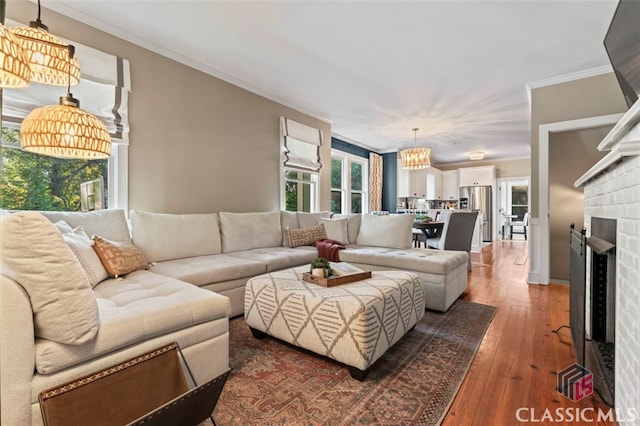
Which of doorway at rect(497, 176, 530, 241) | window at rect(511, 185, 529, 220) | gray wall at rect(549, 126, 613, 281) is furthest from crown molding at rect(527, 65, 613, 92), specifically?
window at rect(511, 185, 529, 220)

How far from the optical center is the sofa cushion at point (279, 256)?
3.13m

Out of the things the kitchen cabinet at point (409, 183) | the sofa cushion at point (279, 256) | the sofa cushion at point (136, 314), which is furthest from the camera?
the kitchen cabinet at point (409, 183)

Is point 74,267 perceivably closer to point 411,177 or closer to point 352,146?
point 352,146

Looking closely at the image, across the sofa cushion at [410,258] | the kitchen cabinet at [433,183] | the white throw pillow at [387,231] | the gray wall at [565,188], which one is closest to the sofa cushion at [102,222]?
the sofa cushion at [410,258]

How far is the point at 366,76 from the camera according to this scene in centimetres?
375

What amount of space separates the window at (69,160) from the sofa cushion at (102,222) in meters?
0.38

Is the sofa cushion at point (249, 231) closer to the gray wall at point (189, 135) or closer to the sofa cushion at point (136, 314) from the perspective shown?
the gray wall at point (189, 135)

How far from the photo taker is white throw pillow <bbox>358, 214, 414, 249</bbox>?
3.72 metres

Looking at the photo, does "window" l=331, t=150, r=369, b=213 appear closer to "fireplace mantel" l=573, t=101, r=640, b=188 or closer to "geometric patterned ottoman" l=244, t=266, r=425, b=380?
"geometric patterned ottoman" l=244, t=266, r=425, b=380

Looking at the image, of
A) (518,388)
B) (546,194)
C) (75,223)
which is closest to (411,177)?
(546,194)

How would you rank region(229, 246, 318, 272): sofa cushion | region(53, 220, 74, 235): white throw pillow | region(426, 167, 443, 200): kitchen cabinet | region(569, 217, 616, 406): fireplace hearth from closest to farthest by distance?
region(569, 217, 616, 406): fireplace hearth
region(53, 220, 74, 235): white throw pillow
region(229, 246, 318, 272): sofa cushion
region(426, 167, 443, 200): kitchen cabinet

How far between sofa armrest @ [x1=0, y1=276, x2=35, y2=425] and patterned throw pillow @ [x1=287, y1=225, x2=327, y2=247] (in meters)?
2.88

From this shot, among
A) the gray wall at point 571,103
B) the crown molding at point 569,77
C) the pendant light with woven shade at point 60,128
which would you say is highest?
the crown molding at point 569,77

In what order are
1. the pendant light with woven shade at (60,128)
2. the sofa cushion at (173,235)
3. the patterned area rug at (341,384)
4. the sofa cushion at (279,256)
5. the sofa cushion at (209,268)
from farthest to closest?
the sofa cushion at (279,256) → the sofa cushion at (173,235) → the sofa cushion at (209,268) → the pendant light with woven shade at (60,128) → the patterned area rug at (341,384)
